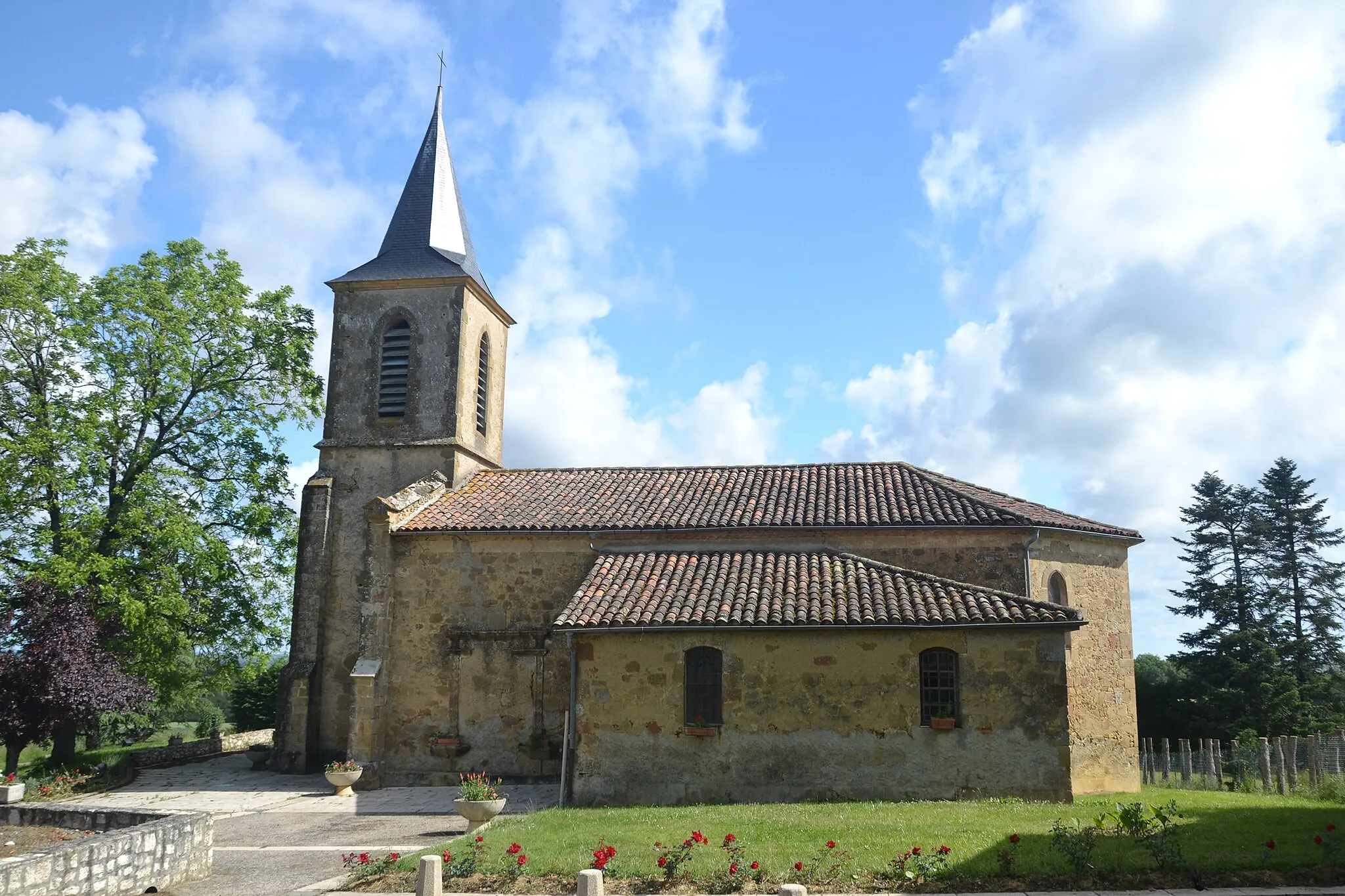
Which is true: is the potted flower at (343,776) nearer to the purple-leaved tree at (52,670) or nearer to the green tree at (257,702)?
the purple-leaved tree at (52,670)

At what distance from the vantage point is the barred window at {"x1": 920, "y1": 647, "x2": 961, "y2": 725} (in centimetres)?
1697

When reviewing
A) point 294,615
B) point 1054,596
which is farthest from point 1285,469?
point 294,615

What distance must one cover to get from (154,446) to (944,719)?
21.8 m

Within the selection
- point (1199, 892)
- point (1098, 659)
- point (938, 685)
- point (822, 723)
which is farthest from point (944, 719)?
point (1199, 892)

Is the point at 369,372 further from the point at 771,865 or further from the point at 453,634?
the point at 771,865

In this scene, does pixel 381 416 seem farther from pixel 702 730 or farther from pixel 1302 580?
pixel 1302 580

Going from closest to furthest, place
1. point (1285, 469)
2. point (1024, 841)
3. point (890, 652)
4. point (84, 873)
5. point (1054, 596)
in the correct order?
point (84, 873) → point (1024, 841) → point (890, 652) → point (1054, 596) → point (1285, 469)

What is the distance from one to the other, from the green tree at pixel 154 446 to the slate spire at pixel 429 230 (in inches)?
155

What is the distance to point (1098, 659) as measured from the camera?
20719 mm

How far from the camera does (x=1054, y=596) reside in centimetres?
2095

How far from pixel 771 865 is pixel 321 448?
18502 millimetres

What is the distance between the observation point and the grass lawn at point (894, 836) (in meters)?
10.3

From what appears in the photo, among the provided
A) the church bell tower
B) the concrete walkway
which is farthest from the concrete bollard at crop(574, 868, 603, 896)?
the church bell tower

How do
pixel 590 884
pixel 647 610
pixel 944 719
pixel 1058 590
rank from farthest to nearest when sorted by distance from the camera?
1. pixel 1058 590
2. pixel 647 610
3. pixel 944 719
4. pixel 590 884
